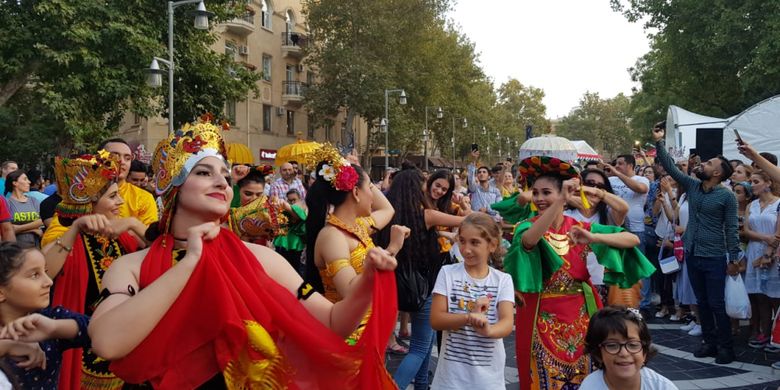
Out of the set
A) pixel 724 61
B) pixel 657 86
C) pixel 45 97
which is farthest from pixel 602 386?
pixel 657 86

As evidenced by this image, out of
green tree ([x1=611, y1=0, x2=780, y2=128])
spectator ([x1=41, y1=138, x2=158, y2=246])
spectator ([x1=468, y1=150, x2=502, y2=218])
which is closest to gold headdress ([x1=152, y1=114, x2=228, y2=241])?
spectator ([x1=41, y1=138, x2=158, y2=246])

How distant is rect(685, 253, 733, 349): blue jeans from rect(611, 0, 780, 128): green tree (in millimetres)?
16772

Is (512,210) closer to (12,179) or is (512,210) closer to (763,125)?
(12,179)

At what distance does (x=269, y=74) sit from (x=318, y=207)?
36.2 m

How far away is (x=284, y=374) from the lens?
228cm

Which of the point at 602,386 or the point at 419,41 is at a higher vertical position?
the point at 419,41

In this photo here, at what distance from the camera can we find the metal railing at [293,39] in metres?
40.0

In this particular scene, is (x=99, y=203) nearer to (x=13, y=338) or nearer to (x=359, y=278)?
(x=13, y=338)

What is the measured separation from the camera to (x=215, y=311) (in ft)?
7.23

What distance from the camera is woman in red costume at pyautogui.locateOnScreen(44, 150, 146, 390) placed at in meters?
3.06

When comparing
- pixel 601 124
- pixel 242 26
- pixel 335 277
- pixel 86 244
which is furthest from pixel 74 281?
pixel 601 124

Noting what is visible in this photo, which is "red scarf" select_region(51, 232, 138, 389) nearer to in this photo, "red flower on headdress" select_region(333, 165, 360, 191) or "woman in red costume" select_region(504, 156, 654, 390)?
"red flower on headdress" select_region(333, 165, 360, 191)

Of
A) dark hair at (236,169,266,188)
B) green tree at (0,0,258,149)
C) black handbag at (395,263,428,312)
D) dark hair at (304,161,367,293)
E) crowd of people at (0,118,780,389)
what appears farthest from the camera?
green tree at (0,0,258,149)

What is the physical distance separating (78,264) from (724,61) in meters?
25.3
